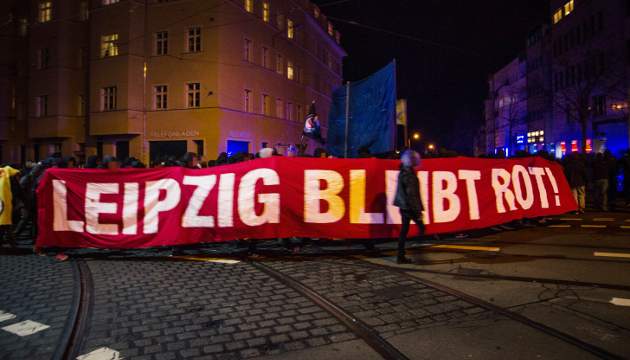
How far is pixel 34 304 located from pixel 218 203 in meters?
3.44

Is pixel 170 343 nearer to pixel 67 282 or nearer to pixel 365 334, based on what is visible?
pixel 365 334

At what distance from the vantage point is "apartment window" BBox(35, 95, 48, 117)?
116 feet

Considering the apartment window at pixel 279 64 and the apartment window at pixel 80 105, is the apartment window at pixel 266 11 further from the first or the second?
the apartment window at pixel 80 105

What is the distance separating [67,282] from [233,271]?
2.35m

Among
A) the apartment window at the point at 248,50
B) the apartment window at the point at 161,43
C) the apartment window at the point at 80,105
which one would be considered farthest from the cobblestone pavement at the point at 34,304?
the apartment window at the point at 80,105

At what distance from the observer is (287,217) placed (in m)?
8.26

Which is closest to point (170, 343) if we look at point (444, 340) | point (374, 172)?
point (444, 340)

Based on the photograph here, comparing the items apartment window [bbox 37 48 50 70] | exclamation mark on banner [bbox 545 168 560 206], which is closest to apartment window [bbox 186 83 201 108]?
apartment window [bbox 37 48 50 70]

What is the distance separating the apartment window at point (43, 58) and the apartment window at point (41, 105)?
2339 mm

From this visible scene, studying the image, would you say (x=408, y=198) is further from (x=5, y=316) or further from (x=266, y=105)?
(x=266, y=105)

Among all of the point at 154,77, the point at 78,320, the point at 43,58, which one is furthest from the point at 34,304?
the point at 43,58

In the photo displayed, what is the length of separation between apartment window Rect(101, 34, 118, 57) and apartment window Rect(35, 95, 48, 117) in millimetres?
7245

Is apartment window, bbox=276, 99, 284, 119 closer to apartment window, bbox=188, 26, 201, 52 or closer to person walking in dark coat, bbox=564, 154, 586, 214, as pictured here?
apartment window, bbox=188, 26, 201, 52

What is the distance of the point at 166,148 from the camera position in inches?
1228
